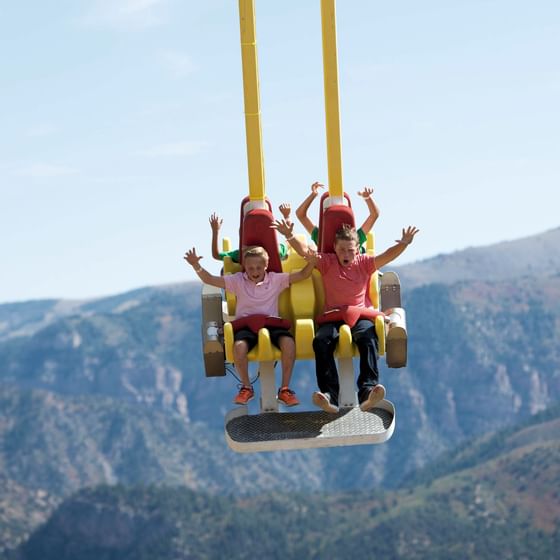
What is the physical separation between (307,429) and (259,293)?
2.74 m

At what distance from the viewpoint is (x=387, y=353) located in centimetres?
2662

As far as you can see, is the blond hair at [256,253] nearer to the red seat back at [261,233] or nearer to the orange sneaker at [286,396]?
the red seat back at [261,233]

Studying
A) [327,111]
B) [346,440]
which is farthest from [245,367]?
[327,111]

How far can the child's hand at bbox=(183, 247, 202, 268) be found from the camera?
86.8ft

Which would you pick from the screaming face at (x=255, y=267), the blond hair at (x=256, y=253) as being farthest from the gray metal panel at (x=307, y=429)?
the blond hair at (x=256, y=253)

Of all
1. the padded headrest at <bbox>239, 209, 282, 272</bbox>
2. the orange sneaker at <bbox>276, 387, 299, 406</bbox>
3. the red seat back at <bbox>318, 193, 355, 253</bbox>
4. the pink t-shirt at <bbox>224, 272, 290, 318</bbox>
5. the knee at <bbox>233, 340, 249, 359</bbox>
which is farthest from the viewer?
the padded headrest at <bbox>239, 209, 282, 272</bbox>

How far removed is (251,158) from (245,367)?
3418 millimetres

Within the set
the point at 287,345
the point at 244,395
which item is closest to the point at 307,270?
the point at 287,345

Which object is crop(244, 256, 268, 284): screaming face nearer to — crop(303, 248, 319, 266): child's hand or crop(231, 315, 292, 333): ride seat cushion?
crop(231, 315, 292, 333): ride seat cushion

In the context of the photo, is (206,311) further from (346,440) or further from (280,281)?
(346,440)

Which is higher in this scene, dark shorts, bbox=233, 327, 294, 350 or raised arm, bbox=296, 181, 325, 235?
raised arm, bbox=296, 181, 325, 235

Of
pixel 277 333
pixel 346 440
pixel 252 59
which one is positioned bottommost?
pixel 346 440

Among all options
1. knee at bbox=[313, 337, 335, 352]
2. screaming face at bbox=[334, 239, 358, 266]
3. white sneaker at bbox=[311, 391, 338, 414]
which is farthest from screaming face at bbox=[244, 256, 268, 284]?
white sneaker at bbox=[311, 391, 338, 414]

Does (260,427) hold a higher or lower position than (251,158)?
lower
